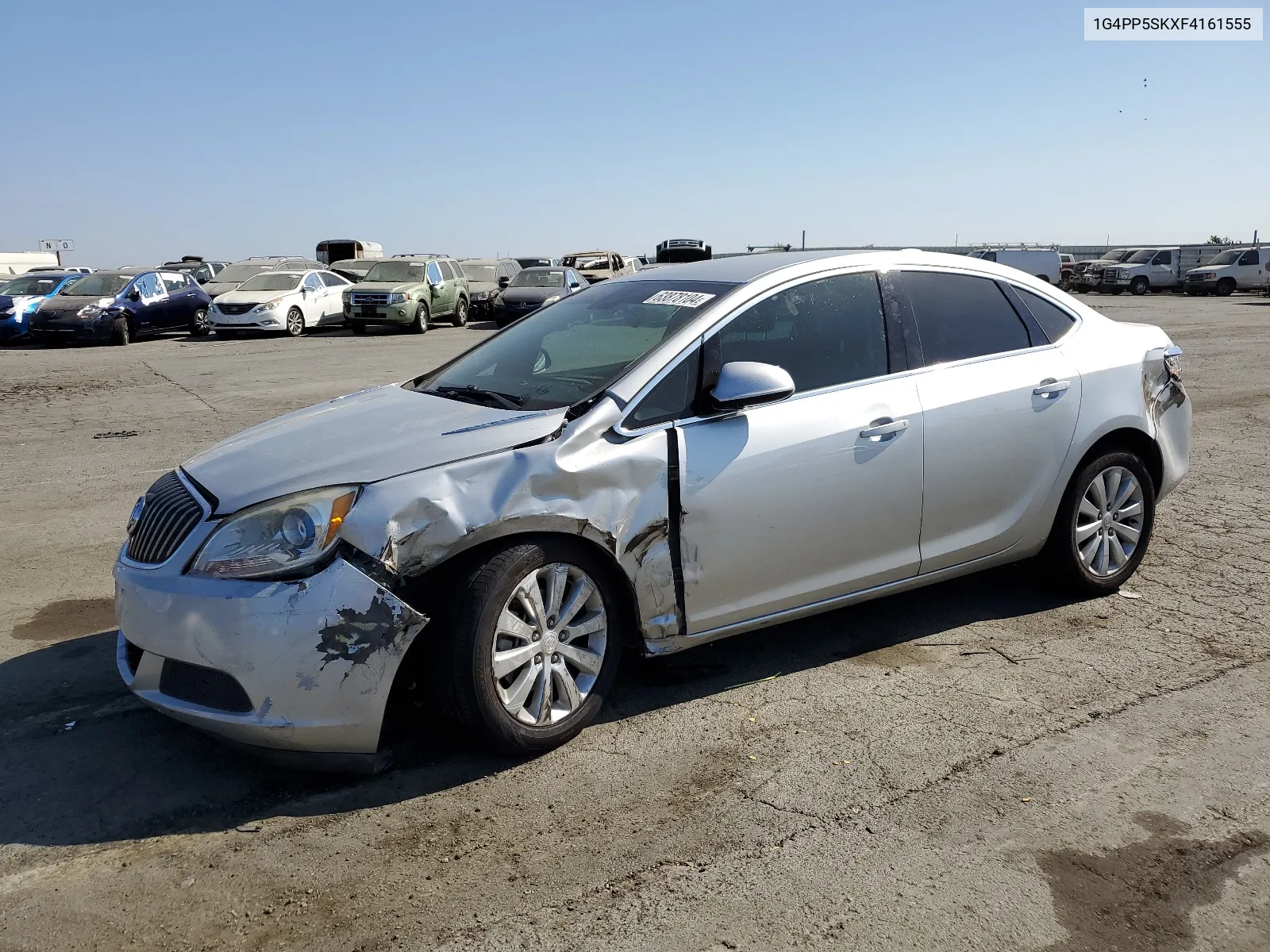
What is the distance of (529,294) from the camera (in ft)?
85.8

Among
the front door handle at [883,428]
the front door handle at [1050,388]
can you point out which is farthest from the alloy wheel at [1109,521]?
the front door handle at [883,428]

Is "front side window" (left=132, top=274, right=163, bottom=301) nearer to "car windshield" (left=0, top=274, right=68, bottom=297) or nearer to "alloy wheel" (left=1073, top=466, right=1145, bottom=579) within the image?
"car windshield" (left=0, top=274, right=68, bottom=297)

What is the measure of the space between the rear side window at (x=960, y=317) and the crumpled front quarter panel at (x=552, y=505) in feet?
5.05

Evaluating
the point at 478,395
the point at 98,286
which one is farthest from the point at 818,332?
the point at 98,286

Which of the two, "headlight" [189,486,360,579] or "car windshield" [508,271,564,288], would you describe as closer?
"headlight" [189,486,360,579]

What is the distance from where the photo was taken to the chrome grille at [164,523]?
366 cm

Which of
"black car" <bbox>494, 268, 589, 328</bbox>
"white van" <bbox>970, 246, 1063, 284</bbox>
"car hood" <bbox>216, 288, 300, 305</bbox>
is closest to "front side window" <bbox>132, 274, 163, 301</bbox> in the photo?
"car hood" <bbox>216, 288, 300, 305</bbox>

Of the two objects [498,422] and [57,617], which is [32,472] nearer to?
[57,617]

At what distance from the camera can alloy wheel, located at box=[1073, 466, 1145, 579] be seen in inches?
207

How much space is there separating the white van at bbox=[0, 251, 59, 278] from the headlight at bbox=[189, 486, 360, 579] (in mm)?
43115

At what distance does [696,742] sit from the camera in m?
3.92

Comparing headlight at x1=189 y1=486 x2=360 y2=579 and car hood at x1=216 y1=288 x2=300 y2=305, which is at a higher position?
car hood at x1=216 y1=288 x2=300 y2=305

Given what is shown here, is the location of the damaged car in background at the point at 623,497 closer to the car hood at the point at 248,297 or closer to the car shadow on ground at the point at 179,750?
the car shadow on ground at the point at 179,750

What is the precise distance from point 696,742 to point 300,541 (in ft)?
→ 5.16
